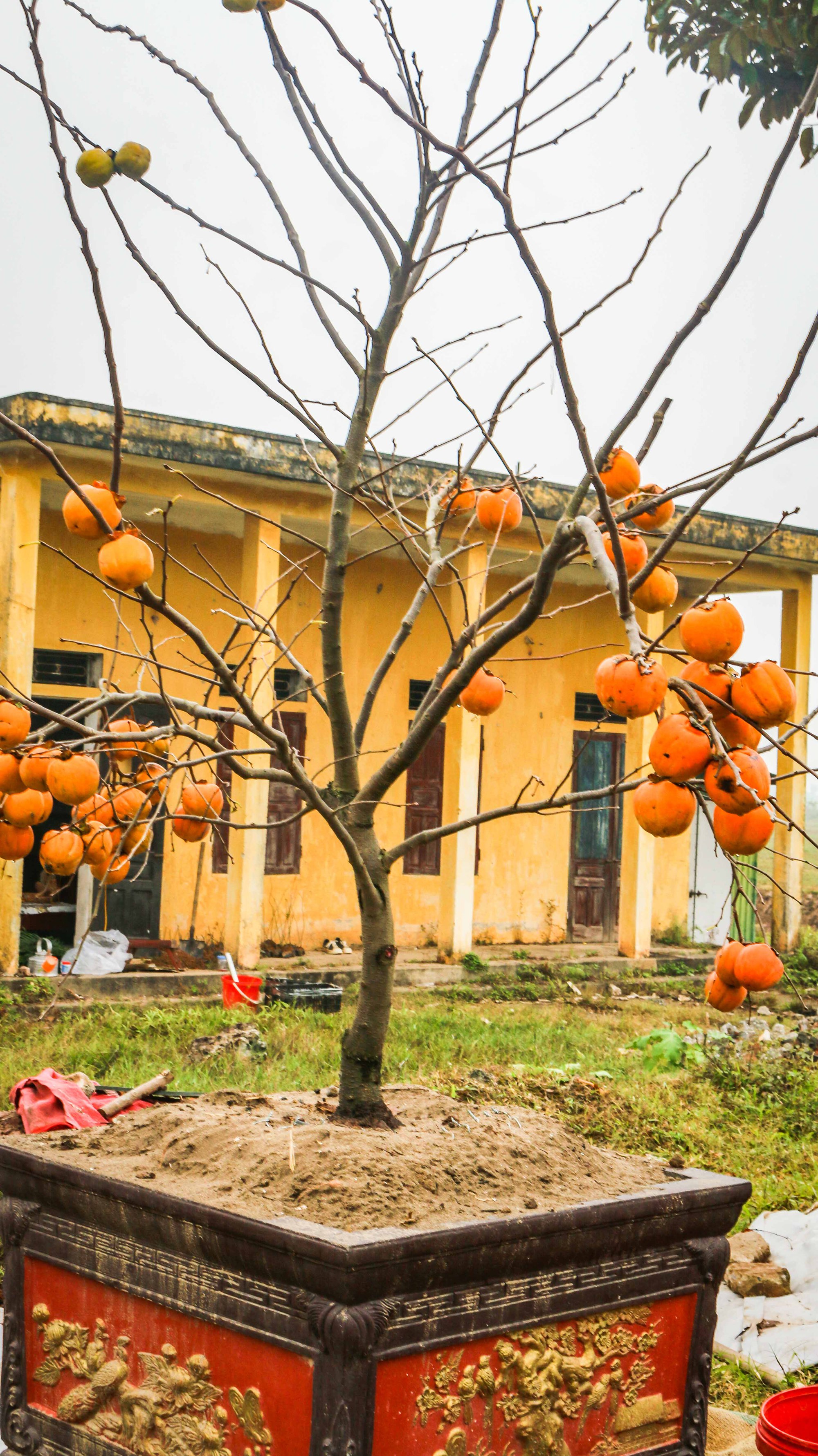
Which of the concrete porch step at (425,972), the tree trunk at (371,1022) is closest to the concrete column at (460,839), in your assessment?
the concrete porch step at (425,972)

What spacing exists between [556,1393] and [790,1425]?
656 millimetres

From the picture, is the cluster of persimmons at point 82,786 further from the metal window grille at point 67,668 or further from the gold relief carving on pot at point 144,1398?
the metal window grille at point 67,668

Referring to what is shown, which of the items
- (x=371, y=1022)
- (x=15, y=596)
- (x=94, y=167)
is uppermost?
(x=15, y=596)

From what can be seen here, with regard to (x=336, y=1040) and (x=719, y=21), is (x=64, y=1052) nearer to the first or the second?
(x=336, y=1040)

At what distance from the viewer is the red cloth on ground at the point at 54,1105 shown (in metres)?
3.45

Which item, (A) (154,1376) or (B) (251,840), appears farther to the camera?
(B) (251,840)

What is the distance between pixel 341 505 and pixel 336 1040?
4.99 meters

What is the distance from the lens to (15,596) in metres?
8.37

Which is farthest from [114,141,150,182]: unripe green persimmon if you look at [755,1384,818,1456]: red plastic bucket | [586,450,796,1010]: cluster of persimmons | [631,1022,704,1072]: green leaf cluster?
[631,1022,704,1072]: green leaf cluster

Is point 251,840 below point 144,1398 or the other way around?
the other way around

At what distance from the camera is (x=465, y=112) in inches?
112

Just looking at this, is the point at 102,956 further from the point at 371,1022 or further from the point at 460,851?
the point at 371,1022

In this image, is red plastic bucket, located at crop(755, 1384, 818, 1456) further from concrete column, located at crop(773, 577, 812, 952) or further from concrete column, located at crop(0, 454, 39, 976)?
concrete column, located at crop(773, 577, 812, 952)

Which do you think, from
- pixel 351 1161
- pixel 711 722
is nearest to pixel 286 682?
pixel 351 1161
